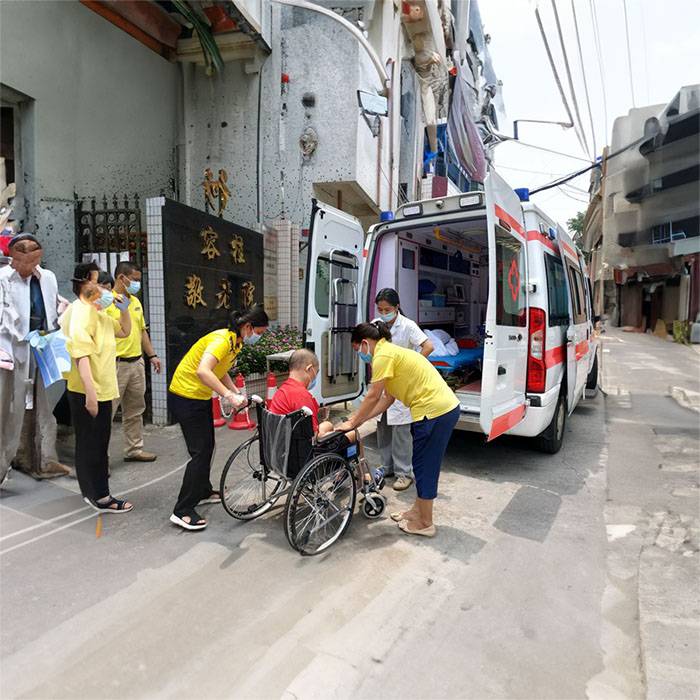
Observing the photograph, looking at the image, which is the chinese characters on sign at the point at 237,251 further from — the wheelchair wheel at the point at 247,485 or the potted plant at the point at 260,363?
the wheelchair wheel at the point at 247,485

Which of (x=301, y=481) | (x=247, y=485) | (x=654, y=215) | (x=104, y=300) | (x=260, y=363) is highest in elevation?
(x=654, y=215)

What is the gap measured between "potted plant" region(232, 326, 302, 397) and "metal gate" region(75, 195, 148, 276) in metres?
1.65

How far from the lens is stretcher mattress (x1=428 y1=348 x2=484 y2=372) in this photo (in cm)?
541

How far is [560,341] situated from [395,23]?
9286 millimetres

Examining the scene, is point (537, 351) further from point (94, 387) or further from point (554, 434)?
point (94, 387)

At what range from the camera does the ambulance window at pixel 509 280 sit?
3906 mm

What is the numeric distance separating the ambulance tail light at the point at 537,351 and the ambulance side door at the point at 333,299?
5.23 feet

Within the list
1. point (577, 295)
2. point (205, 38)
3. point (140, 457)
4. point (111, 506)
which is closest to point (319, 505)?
point (111, 506)

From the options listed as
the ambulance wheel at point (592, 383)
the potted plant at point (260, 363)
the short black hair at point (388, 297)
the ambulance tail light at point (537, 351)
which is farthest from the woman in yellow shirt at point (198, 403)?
the ambulance wheel at point (592, 383)

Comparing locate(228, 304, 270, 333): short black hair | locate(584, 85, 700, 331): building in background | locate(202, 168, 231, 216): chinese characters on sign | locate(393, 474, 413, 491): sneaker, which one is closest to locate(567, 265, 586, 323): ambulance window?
locate(393, 474, 413, 491): sneaker

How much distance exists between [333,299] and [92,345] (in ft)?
7.16

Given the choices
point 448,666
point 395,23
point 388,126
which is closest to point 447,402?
point 448,666

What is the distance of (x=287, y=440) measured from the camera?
305 centimetres

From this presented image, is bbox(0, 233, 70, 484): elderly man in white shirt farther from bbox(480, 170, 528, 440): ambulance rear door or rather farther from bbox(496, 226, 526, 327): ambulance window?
bbox(496, 226, 526, 327): ambulance window
